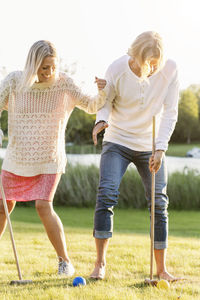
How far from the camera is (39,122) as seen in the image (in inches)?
150

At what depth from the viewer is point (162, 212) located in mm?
3684

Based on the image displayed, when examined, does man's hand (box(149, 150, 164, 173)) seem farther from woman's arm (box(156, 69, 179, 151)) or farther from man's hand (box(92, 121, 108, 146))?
man's hand (box(92, 121, 108, 146))

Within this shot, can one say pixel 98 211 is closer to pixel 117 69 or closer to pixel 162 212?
pixel 162 212

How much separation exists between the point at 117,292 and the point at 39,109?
1306 mm

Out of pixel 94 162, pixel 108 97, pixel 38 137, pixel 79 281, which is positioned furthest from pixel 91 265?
pixel 94 162

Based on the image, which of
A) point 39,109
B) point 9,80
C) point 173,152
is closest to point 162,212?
point 39,109

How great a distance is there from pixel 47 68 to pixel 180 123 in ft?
38.3

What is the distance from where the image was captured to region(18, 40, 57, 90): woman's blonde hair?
11.6 ft

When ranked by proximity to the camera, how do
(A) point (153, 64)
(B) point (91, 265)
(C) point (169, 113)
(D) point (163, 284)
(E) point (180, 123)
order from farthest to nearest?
(E) point (180, 123)
(B) point (91, 265)
(C) point (169, 113)
(A) point (153, 64)
(D) point (163, 284)

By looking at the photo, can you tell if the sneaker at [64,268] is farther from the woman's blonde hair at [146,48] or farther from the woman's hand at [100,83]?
the woman's blonde hair at [146,48]

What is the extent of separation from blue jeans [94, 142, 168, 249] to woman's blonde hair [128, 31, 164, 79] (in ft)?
1.86

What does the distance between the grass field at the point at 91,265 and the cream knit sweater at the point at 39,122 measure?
74 centimetres

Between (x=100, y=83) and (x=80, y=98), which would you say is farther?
(x=80, y=98)

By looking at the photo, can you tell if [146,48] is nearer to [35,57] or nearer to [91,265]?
[35,57]
